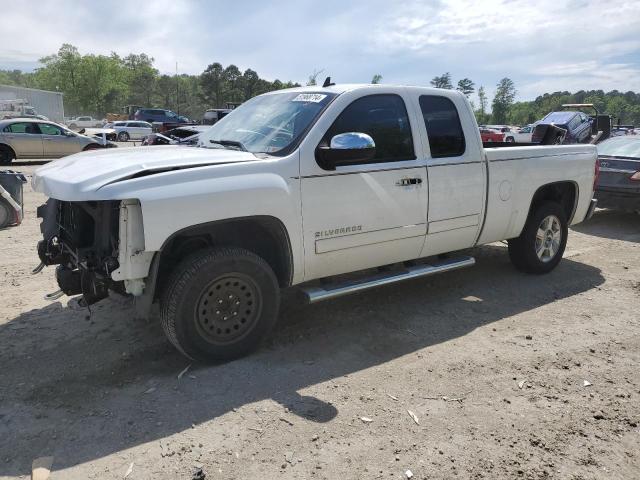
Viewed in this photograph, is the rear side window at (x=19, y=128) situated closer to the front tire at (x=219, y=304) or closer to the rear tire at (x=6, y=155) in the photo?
the rear tire at (x=6, y=155)

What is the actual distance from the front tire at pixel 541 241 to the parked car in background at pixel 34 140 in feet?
55.7

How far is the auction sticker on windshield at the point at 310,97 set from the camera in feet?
13.9

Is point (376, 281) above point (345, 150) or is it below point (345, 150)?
below

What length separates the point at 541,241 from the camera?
19.2ft

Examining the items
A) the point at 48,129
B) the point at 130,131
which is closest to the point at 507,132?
the point at 130,131

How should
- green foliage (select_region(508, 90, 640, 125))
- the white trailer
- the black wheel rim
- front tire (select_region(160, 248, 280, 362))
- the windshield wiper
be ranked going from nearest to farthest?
front tire (select_region(160, 248, 280, 362)) → the black wheel rim → the windshield wiper → the white trailer → green foliage (select_region(508, 90, 640, 125))

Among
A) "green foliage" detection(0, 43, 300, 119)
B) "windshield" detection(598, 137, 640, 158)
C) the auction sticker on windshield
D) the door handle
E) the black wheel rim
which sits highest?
"green foliage" detection(0, 43, 300, 119)

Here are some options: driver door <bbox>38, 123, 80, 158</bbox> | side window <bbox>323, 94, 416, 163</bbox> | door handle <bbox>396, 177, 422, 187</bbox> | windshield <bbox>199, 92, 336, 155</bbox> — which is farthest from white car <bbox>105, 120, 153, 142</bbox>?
Answer: door handle <bbox>396, 177, 422, 187</bbox>

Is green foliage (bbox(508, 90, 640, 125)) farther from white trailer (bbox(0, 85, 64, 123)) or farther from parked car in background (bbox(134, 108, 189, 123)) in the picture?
white trailer (bbox(0, 85, 64, 123))

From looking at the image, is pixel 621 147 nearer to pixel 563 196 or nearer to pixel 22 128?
pixel 563 196

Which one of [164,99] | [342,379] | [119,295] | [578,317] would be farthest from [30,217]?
[164,99]

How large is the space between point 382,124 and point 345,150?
32.3 inches

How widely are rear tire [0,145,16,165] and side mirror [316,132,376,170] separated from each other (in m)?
17.1

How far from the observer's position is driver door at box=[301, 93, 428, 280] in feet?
12.8
